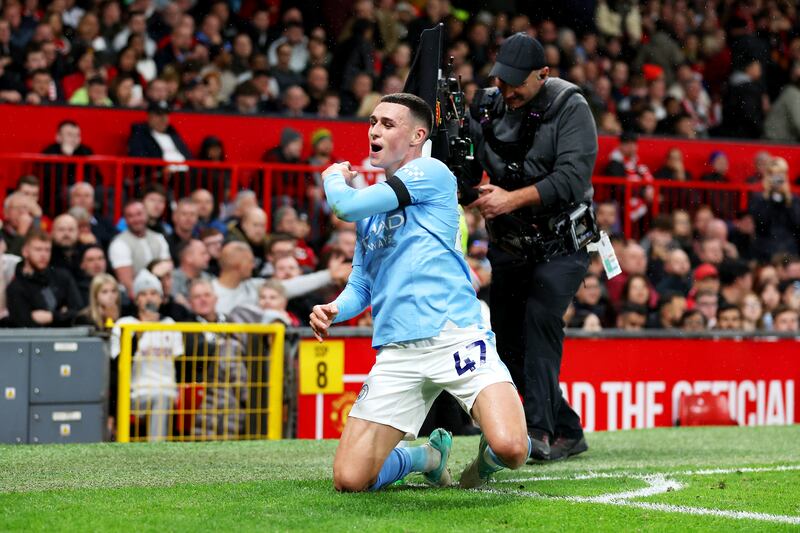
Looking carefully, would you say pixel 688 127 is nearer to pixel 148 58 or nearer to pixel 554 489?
pixel 148 58

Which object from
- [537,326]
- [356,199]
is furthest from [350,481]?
[537,326]

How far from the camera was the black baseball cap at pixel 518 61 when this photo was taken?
7199 millimetres

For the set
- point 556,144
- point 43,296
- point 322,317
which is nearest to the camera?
point 322,317

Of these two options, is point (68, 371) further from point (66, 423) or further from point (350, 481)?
point (350, 481)

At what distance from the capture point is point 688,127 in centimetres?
1788

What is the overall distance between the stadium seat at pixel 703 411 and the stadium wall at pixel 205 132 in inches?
196

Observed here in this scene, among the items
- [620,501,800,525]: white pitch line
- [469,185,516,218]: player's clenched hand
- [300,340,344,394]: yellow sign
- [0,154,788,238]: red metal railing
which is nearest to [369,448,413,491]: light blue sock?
[620,501,800,525]: white pitch line

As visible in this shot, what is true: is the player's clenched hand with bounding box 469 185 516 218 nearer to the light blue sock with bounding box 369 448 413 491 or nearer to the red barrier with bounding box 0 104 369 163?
the light blue sock with bounding box 369 448 413 491

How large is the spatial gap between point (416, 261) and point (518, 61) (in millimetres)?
1940

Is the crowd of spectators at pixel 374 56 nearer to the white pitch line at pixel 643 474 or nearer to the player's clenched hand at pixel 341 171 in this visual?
the player's clenched hand at pixel 341 171

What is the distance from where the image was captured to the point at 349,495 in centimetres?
554

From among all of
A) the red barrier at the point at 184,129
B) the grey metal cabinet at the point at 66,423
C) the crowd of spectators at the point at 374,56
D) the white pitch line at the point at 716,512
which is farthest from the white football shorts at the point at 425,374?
the crowd of spectators at the point at 374,56

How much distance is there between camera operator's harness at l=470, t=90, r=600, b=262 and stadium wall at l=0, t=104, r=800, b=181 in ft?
22.9

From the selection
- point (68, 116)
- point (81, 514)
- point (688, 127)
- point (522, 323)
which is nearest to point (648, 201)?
point (688, 127)
